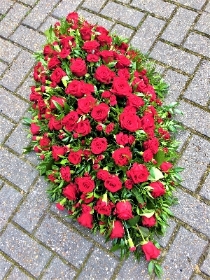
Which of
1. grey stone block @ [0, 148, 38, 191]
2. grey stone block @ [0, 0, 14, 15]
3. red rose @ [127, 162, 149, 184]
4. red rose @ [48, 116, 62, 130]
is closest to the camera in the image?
red rose @ [127, 162, 149, 184]

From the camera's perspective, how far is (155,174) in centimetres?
242

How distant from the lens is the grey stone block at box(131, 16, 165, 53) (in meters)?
3.28

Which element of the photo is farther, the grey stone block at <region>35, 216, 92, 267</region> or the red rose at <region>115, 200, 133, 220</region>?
the grey stone block at <region>35, 216, 92, 267</region>

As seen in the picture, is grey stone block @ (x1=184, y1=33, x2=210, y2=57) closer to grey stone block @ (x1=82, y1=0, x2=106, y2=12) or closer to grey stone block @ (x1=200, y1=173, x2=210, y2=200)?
grey stone block @ (x1=82, y1=0, x2=106, y2=12)

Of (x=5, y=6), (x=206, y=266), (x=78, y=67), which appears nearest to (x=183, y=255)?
(x=206, y=266)

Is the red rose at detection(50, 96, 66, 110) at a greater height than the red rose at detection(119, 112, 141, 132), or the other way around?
the red rose at detection(119, 112, 141, 132)

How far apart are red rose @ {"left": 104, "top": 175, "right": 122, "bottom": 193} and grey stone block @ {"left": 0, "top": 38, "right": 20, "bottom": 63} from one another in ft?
5.24

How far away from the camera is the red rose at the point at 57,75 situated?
8.77 feet

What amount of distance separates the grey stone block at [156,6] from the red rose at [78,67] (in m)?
1.15

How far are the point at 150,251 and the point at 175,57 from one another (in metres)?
1.62

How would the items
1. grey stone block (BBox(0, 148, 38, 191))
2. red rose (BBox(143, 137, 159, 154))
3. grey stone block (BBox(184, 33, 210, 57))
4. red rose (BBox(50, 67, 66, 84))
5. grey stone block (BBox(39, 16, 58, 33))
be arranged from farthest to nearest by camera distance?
1. grey stone block (BBox(39, 16, 58, 33))
2. grey stone block (BBox(184, 33, 210, 57))
3. grey stone block (BBox(0, 148, 38, 191))
4. red rose (BBox(50, 67, 66, 84))
5. red rose (BBox(143, 137, 159, 154))

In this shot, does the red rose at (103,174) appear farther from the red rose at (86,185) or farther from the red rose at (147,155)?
the red rose at (147,155)

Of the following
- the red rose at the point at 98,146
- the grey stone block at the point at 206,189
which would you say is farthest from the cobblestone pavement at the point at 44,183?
the red rose at the point at 98,146

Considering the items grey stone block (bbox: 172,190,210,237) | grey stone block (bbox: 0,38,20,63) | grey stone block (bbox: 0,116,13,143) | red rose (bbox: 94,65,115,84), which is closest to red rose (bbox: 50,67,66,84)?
red rose (bbox: 94,65,115,84)
